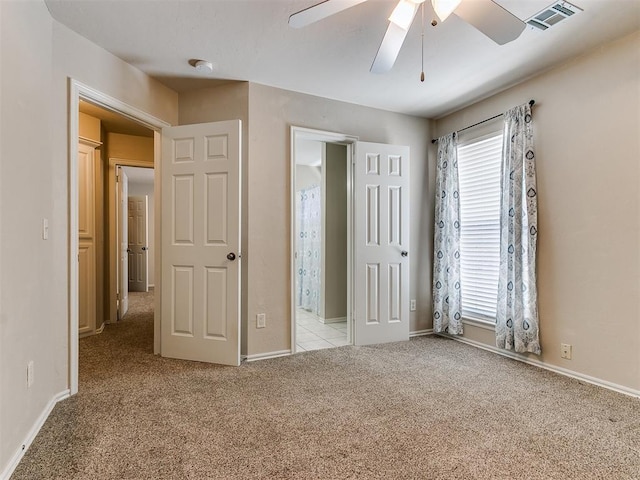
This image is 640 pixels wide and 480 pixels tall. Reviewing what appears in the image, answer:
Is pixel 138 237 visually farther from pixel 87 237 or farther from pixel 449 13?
pixel 449 13

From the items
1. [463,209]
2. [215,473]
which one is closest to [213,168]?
[215,473]

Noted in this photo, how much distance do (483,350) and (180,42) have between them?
3.69 m

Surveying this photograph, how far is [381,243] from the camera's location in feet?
11.9

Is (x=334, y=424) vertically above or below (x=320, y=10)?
below

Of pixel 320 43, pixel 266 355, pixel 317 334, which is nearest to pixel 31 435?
pixel 266 355

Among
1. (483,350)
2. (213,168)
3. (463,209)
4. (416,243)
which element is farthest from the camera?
(416,243)

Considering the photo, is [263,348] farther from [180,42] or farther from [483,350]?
[180,42]

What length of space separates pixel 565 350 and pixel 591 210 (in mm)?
1112

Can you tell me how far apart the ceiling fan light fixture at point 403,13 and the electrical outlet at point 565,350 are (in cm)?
264

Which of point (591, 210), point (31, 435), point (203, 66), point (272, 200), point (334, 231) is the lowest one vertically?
point (31, 435)

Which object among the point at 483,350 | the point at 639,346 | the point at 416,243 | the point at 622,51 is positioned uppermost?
the point at 622,51

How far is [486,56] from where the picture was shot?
2.65m

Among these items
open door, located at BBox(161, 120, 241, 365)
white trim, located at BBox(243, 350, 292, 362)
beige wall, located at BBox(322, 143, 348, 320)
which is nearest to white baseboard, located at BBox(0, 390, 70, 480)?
open door, located at BBox(161, 120, 241, 365)

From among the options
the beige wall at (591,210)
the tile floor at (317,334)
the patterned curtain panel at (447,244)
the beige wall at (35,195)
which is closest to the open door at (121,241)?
the beige wall at (35,195)
